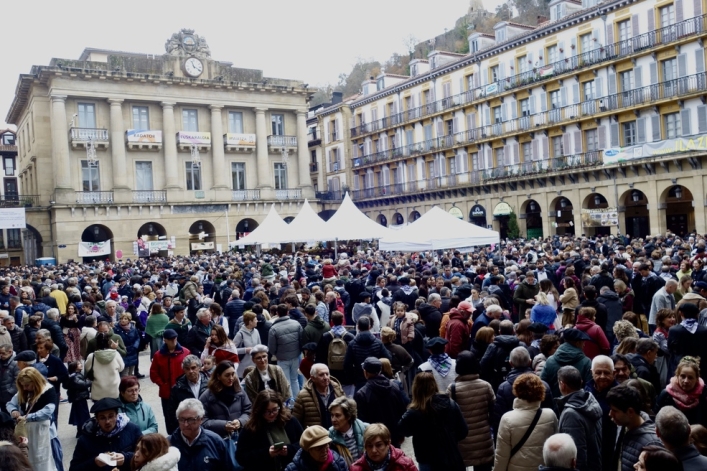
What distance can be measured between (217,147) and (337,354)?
4101 cm

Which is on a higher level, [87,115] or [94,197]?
[87,115]

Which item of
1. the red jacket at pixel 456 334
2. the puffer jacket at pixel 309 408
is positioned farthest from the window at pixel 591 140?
the puffer jacket at pixel 309 408

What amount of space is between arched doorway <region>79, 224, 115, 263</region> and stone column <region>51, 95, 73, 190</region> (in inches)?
155

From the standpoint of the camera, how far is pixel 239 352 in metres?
8.51

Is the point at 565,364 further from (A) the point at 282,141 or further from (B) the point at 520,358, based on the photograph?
(A) the point at 282,141

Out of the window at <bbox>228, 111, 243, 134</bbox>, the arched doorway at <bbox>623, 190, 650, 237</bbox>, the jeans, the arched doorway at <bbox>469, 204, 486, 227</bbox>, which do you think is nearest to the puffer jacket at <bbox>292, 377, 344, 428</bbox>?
the jeans

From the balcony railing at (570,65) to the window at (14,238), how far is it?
33.5 metres

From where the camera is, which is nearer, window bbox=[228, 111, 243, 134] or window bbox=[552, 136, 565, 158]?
window bbox=[552, 136, 565, 158]

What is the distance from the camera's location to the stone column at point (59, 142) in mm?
40500

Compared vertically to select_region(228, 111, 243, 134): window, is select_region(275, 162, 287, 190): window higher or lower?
lower

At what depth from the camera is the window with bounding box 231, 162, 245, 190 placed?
1913 inches

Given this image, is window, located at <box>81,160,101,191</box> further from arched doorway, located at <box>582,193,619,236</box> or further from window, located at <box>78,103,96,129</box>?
arched doorway, located at <box>582,193,619,236</box>

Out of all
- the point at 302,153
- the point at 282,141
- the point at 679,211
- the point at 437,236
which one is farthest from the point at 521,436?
the point at 302,153

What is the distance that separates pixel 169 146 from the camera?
1766 inches
